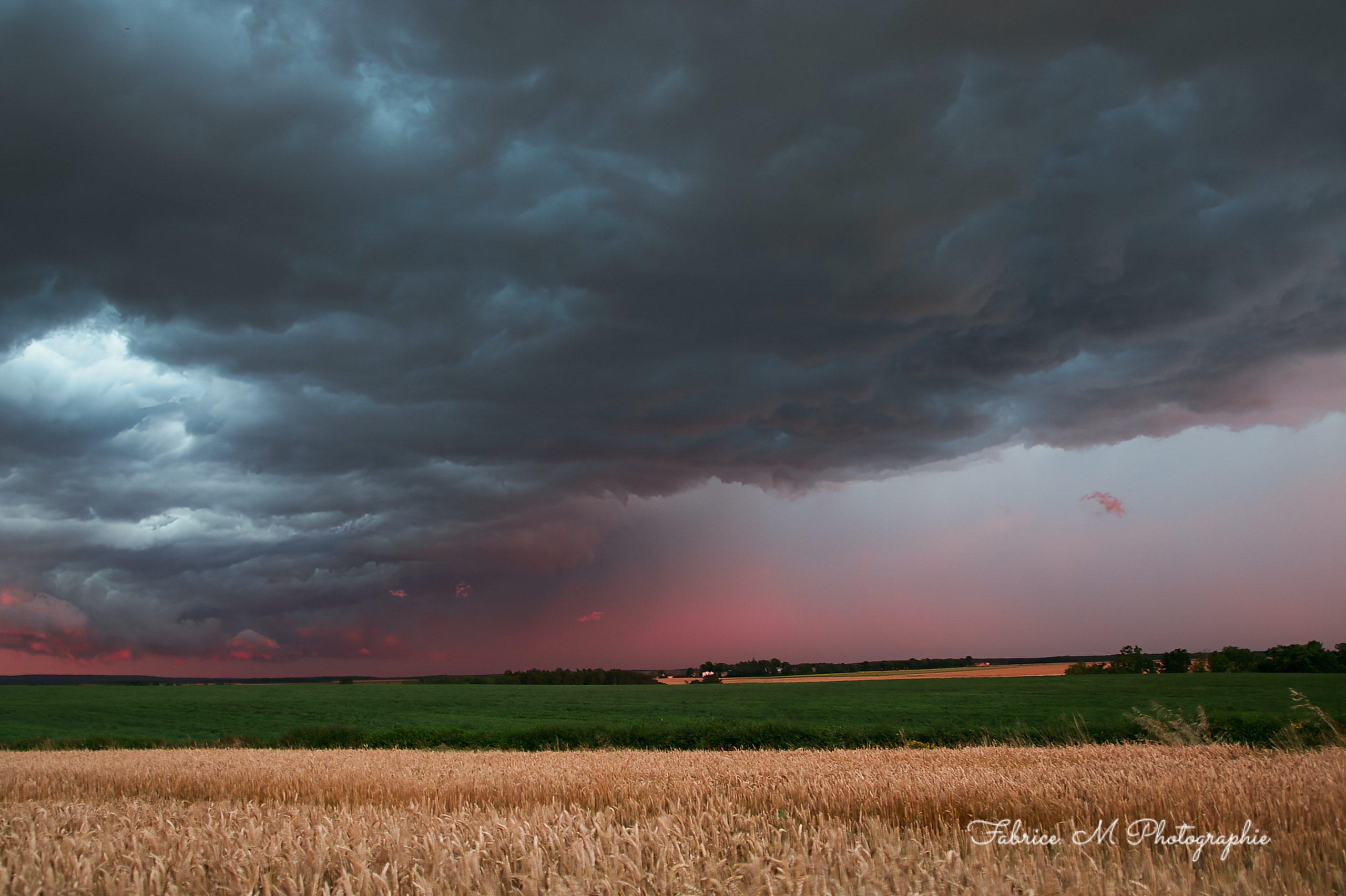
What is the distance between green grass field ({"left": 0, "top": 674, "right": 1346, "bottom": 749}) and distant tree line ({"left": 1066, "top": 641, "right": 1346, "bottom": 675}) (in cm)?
2895

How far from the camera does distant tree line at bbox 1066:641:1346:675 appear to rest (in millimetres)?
111688

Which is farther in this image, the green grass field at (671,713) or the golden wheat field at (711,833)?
the green grass field at (671,713)

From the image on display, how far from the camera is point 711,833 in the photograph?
19.9 feet
